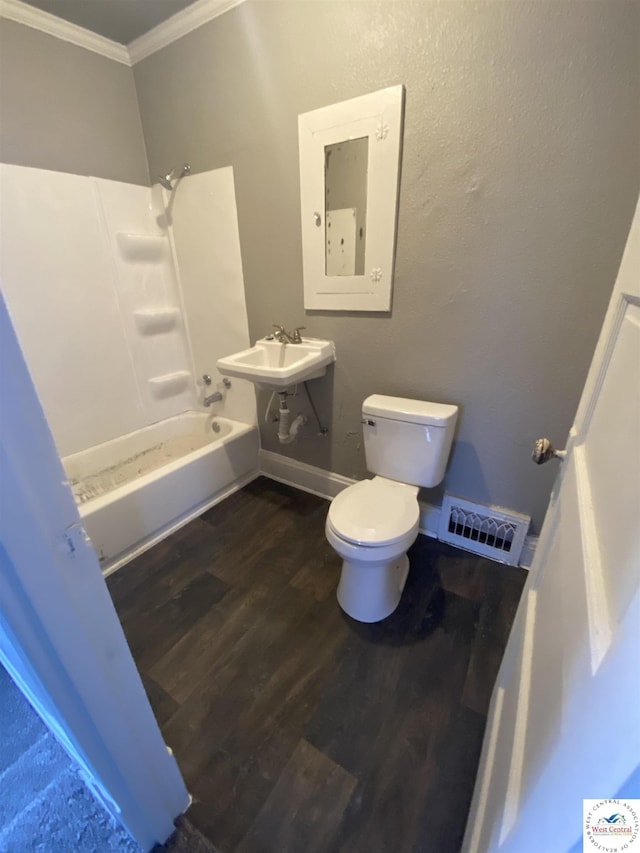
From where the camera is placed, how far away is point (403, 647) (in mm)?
1324

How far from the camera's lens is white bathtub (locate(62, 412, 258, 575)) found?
1.67 m

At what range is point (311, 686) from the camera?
3.96ft

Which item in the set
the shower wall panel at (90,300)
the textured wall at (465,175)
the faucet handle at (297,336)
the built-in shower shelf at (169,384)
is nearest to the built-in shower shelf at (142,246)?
the shower wall panel at (90,300)

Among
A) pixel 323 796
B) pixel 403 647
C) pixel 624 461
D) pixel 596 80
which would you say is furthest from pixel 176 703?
pixel 596 80

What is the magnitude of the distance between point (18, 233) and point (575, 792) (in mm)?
2560

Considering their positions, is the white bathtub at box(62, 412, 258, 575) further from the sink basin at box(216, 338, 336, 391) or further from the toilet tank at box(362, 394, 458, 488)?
the toilet tank at box(362, 394, 458, 488)

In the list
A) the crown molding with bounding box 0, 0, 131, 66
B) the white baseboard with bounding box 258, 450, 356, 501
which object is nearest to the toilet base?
the white baseboard with bounding box 258, 450, 356, 501

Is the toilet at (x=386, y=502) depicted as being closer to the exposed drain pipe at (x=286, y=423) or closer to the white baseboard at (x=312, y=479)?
the white baseboard at (x=312, y=479)

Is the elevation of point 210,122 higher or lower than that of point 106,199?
higher

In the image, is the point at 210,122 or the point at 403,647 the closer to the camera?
the point at 403,647

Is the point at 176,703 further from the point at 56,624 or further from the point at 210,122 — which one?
the point at 210,122

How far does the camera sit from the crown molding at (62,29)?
153cm

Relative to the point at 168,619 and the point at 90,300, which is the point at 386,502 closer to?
the point at 168,619

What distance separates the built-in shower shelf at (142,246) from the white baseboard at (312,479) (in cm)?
142
